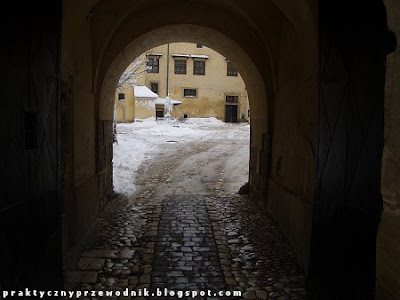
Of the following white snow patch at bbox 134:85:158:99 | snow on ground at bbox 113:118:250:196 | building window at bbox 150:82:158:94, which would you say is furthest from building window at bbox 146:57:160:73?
snow on ground at bbox 113:118:250:196

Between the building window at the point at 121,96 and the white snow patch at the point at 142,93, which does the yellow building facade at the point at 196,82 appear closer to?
the white snow patch at the point at 142,93

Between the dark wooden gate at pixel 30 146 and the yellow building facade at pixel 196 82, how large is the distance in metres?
30.2

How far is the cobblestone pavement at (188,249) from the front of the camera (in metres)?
4.25

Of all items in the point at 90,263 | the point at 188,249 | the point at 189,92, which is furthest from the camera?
the point at 189,92

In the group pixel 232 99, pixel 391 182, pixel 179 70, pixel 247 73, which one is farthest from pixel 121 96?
pixel 391 182

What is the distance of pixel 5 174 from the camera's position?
2.65 m

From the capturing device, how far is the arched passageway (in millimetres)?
2752

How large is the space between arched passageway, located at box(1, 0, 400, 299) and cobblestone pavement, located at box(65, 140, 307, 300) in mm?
366

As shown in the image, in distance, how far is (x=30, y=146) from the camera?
3.22m

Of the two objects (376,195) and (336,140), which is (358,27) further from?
(376,195)

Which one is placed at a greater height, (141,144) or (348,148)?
(348,148)

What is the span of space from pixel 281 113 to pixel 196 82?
2908 cm

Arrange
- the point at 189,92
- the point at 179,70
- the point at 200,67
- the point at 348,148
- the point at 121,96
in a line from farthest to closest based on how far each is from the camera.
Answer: the point at 200,67, the point at 189,92, the point at 179,70, the point at 121,96, the point at 348,148

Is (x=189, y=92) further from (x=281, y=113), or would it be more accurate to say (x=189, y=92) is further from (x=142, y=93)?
(x=281, y=113)
